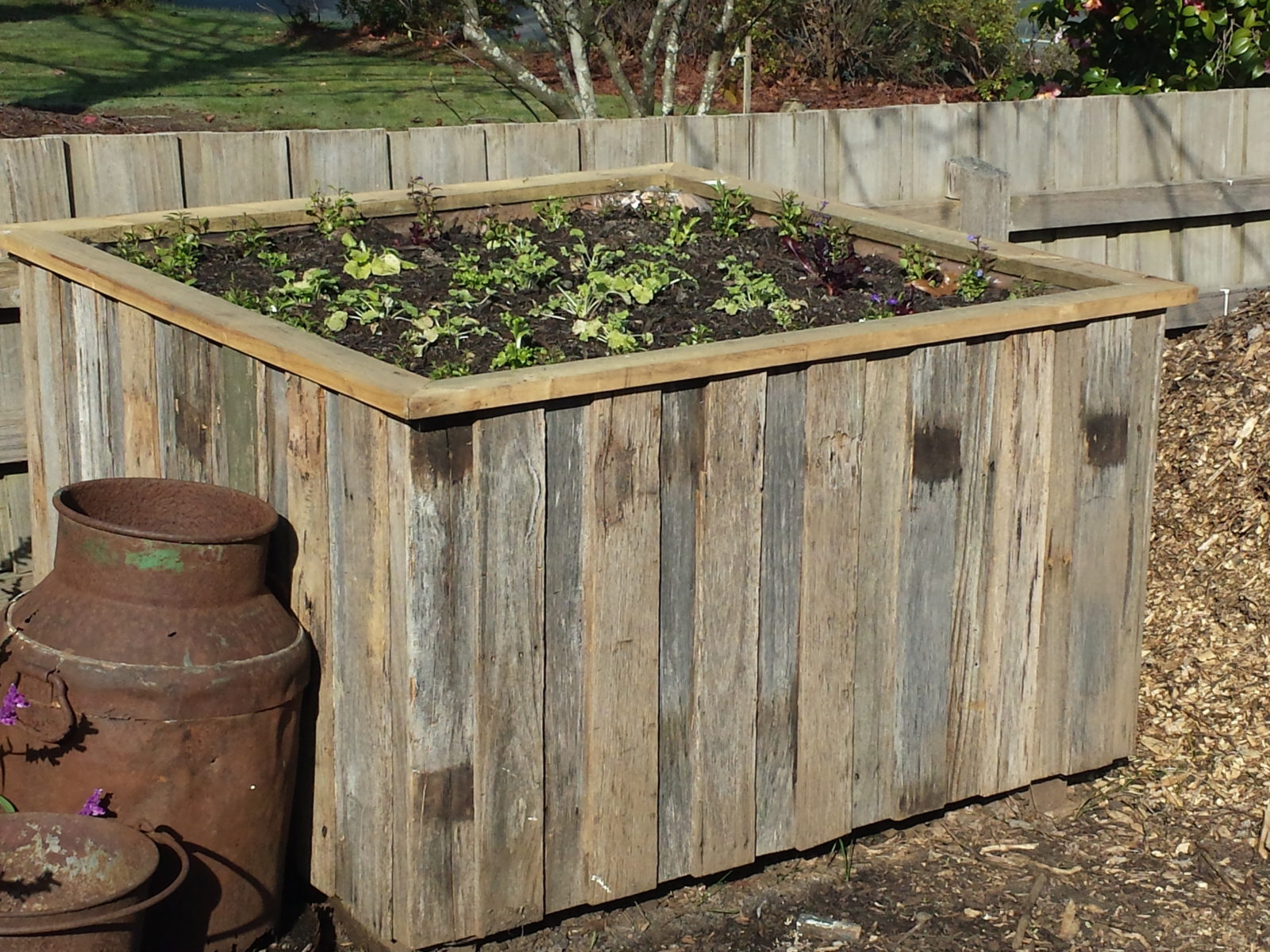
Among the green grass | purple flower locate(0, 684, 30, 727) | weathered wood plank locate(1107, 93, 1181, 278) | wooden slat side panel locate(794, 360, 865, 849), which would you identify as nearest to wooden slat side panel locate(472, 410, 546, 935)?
wooden slat side panel locate(794, 360, 865, 849)

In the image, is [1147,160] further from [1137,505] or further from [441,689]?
[441,689]

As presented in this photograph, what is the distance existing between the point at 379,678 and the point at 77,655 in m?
0.60

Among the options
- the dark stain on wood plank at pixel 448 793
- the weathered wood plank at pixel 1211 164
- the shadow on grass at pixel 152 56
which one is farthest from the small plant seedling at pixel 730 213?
the shadow on grass at pixel 152 56

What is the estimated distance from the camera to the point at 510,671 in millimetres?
3422

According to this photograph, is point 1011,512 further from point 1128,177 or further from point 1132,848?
point 1128,177

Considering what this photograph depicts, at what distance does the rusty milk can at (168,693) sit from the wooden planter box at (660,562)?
17 centimetres

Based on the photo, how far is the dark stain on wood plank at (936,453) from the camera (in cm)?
388

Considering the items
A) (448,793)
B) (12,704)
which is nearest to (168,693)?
(12,704)

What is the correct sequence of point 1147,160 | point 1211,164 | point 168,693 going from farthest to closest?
point 1211,164 < point 1147,160 < point 168,693

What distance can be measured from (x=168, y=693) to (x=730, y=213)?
2430 mm

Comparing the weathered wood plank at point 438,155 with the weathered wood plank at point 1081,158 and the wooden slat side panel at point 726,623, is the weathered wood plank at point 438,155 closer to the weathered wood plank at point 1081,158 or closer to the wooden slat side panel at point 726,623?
the wooden slat side panel at point 726,623

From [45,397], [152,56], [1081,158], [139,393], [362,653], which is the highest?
[152,56]

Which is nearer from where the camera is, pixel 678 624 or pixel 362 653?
pixel 362 653

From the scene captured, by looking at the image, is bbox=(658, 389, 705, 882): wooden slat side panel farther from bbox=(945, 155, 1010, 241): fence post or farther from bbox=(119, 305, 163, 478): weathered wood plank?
bbox=(945, 155, 1010, 241): fence post
